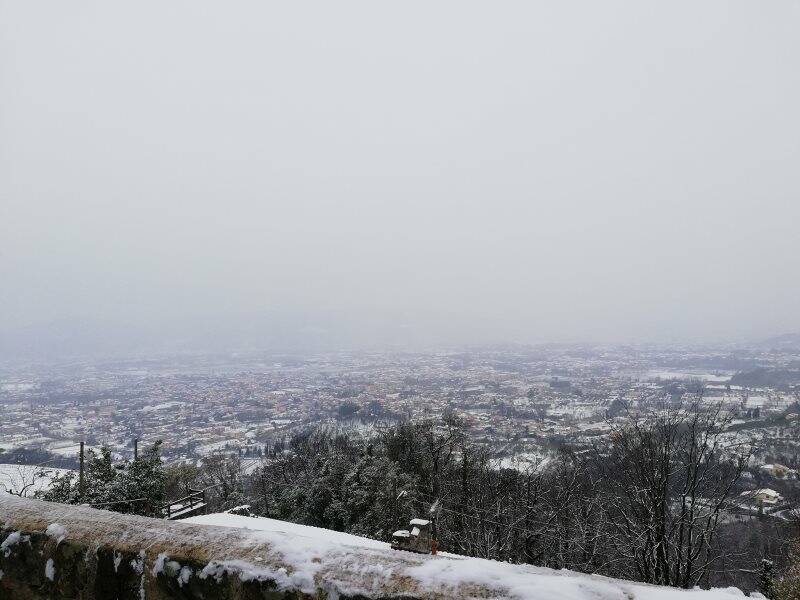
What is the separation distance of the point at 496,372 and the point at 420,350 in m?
61.2

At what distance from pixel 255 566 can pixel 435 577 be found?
0.76 metres

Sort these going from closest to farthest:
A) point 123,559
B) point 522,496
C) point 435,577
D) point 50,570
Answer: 1. point 435,577
2. point 123,559
3. point 50,570
4. point 522,496

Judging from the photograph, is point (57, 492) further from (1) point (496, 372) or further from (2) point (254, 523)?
(1) point (496, 372)

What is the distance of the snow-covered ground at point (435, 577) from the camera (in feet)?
5.07

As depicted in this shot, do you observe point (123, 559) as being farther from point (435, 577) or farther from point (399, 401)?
point (399, 401)

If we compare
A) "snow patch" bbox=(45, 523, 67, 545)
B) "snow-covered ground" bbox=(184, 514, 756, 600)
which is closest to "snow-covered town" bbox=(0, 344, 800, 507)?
"snow-covered ground" bbox=(184, 514, 756, 600)

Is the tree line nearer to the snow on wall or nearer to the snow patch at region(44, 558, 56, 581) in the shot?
the snow on wall

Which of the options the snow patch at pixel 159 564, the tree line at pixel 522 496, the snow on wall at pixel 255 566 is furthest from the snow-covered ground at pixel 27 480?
the snow patch at pixel 159 564

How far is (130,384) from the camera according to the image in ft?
274

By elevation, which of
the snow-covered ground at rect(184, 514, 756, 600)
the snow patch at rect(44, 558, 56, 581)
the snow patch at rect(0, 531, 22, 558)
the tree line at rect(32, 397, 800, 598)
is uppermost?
the snow-covered ground at rect(184, 514, 756, 600)

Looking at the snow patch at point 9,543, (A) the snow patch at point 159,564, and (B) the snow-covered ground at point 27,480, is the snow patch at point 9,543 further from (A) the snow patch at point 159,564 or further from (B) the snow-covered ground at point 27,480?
(B) the snow-covered ground at point 27,480

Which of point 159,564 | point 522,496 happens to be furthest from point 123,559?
point 522,496

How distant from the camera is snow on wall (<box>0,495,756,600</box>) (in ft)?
5.19

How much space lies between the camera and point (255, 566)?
5.92 ft
